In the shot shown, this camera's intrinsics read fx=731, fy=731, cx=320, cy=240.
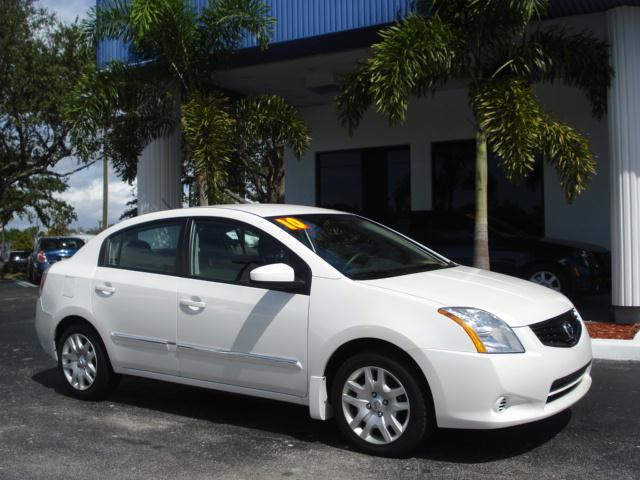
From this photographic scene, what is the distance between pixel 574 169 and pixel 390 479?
5.88 metres

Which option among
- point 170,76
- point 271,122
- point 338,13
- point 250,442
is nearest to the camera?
point 250,442

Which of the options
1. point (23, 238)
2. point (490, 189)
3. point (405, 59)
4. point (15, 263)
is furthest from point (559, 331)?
point (23, 238)

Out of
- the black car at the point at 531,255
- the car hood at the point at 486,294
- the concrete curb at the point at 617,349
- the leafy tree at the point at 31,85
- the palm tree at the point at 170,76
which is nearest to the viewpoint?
the car hood at the point at 486,294

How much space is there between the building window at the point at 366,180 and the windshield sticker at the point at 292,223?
8.99 meters

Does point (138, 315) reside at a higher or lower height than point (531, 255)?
lower

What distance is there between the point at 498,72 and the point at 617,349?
380 cm

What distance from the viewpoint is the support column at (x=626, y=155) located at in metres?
9.15

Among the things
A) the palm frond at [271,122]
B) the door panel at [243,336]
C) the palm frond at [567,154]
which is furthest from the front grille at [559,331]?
the palm frond at [271,122]

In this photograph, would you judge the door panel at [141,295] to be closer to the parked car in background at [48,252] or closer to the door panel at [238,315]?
the door panel at [238,315]

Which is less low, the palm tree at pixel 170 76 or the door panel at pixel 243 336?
the palm tree at pixel 170 76

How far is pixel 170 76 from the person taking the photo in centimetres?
1188

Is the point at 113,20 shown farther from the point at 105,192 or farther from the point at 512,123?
the point at 105,192

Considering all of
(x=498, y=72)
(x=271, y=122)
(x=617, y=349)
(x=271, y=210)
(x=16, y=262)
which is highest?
(x=498, y=72)

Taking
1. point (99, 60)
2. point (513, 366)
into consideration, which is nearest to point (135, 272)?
point (513, 366)
